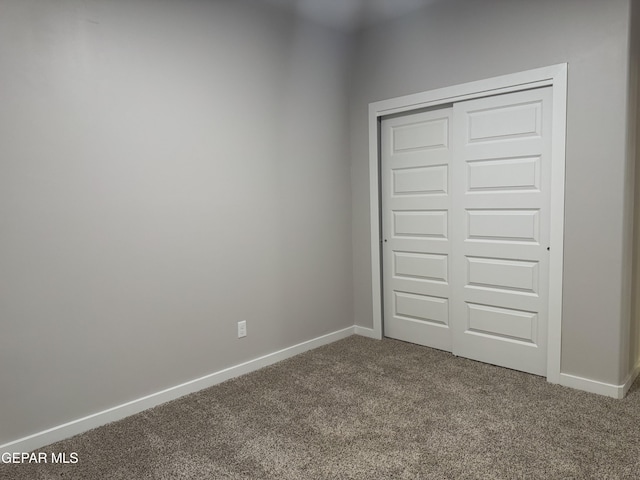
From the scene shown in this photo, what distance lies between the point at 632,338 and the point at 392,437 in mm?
1781

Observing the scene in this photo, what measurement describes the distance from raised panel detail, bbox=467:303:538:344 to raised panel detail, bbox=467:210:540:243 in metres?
0.51

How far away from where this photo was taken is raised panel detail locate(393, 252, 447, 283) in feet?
11.4

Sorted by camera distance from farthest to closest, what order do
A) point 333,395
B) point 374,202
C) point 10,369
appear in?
point 374,202 → point 333,395 → point 10,369

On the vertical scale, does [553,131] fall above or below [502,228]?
above

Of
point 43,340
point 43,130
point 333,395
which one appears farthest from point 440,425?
point 43,130

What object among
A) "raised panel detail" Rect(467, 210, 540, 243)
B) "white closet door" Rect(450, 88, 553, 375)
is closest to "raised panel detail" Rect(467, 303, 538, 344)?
"white closet door" Rect(450, 88, 553, 375)

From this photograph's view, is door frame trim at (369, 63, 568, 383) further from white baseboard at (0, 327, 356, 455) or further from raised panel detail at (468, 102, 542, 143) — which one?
white baseboard at (0, 327, 356, 455)

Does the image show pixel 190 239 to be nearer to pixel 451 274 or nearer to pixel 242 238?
pixel 242 238

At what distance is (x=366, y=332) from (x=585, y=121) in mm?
2323

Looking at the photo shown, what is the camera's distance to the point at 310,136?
3.55 metres

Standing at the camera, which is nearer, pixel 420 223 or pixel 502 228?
pixel 502 228

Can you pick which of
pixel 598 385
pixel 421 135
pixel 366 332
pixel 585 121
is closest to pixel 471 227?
pixel 421 135

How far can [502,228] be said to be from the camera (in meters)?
3.07

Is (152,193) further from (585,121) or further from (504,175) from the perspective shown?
(585,121)
